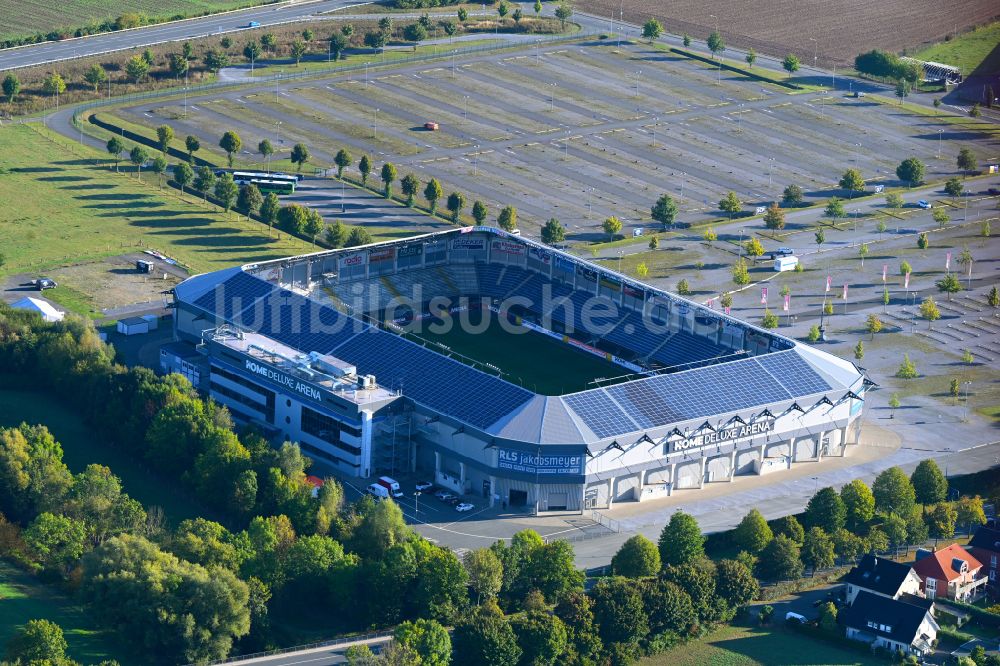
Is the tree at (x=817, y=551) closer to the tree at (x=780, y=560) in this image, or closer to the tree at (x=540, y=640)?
the tree at (x=780, y=560)

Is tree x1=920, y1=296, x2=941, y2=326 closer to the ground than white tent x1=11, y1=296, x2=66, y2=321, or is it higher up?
higher up

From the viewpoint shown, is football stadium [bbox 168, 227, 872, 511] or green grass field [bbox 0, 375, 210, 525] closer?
green grass field [bbox 0, 375, 210, 525]

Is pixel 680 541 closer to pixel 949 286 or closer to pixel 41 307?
pixel 41 307

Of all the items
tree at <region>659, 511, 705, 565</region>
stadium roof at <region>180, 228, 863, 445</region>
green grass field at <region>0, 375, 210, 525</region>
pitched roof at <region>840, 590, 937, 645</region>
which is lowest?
green grass field at <region>0, 375, 210, 525</region>

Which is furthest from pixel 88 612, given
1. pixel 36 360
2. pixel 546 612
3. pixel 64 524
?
pixel 36 360

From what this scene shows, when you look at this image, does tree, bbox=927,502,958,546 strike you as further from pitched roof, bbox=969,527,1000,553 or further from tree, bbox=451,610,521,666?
tree, bbox=451,610,521,666

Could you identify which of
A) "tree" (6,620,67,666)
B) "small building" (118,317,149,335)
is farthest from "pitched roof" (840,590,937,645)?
"small building" (118,317,149,335)
